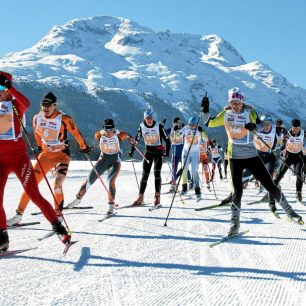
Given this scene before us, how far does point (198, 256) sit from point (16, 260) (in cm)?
207

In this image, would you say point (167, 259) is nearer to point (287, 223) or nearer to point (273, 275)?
point (273, 275)

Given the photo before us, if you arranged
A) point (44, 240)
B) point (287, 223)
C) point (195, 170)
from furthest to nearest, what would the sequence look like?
point (195, 170) < point (287, 223) < point (44, 240)

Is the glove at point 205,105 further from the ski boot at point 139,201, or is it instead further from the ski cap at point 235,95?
the ski boot at point 139,201

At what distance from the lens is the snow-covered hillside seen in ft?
11.6

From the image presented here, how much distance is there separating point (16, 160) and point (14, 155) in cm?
7

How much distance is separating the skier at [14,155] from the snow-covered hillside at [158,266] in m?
0.36

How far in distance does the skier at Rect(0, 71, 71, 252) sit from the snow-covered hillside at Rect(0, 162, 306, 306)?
359 mm

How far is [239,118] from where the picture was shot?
6215 millimetres

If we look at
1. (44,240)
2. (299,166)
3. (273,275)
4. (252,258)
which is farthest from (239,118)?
(299,166)

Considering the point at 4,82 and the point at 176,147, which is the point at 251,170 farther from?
the point at 176,147

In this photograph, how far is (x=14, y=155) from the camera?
5.24m

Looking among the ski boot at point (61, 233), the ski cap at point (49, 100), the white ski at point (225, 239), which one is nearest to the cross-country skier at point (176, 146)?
the white ski at point (225, 239)

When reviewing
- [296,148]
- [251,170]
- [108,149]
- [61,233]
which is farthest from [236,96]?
[296,148]

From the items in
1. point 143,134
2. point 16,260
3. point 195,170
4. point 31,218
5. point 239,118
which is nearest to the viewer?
point 16,260
